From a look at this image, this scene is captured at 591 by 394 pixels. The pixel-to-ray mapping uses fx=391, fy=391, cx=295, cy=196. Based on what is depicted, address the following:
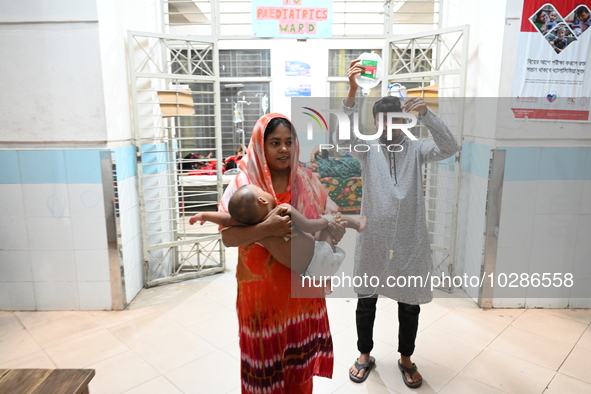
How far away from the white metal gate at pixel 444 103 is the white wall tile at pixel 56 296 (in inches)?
109

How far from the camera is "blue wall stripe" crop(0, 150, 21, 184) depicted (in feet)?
9.14

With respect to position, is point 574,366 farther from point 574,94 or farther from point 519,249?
point 574,94

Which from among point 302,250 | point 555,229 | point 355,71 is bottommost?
point 555,229

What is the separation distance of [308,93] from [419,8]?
6.67 ft

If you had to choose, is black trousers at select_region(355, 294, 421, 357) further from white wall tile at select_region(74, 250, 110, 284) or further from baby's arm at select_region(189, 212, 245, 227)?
white wall tile at select_region(74, 250, 110, 284)

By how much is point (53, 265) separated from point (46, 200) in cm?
49

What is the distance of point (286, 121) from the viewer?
4.50 ft

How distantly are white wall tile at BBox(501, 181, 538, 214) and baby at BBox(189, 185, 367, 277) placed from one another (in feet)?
6.60

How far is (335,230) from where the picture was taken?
1.35 meters

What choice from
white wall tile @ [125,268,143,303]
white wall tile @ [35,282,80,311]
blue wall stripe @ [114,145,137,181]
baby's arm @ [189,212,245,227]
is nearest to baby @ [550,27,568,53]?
baby's arm @ [189,212,245,227]

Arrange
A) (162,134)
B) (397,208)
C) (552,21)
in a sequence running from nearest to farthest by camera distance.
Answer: (397,208) < (552,21) < (162,134)

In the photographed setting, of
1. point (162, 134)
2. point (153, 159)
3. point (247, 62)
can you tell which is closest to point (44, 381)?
point (153, 159)

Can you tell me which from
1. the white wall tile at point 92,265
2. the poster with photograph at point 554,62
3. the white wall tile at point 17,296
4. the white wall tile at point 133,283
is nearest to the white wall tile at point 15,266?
the white wall tile at point 17,296

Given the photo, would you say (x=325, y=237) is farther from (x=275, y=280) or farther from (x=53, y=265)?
(x=53, y=265)
